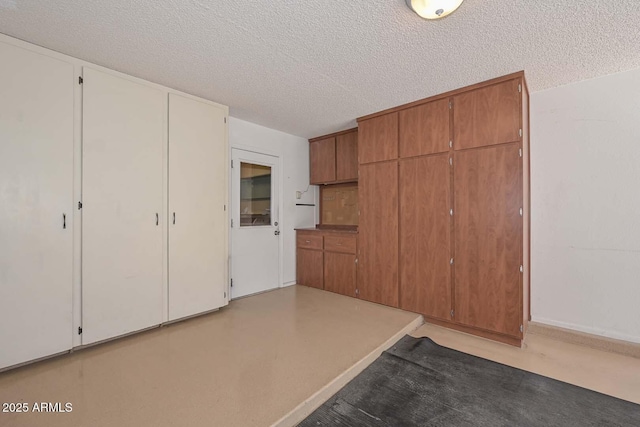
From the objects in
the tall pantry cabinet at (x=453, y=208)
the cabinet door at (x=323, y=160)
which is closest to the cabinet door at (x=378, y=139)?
the tall pantry cabinet at (x=453, y=208)

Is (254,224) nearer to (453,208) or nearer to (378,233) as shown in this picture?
(378,233)

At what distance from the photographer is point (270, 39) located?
2041mm

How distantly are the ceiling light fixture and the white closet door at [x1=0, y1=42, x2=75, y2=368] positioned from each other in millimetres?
2768

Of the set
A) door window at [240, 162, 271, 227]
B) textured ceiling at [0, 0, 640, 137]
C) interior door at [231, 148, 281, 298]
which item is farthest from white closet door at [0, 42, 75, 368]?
door window at [240, 162, 271, 227]

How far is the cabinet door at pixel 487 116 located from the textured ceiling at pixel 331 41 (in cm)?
16

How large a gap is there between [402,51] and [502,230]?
188 centimetres

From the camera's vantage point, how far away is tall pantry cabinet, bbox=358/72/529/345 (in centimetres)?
255

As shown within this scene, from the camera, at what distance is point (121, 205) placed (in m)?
2.55

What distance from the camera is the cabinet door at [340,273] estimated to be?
3857mm

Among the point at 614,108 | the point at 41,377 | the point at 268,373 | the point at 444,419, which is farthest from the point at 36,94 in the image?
the point at 614,108

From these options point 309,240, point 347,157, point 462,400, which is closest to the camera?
point 462,400

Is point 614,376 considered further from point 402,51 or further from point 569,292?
point 402,51

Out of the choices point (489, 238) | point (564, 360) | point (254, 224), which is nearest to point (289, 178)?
point (254, 224)

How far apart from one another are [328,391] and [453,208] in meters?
2.15
